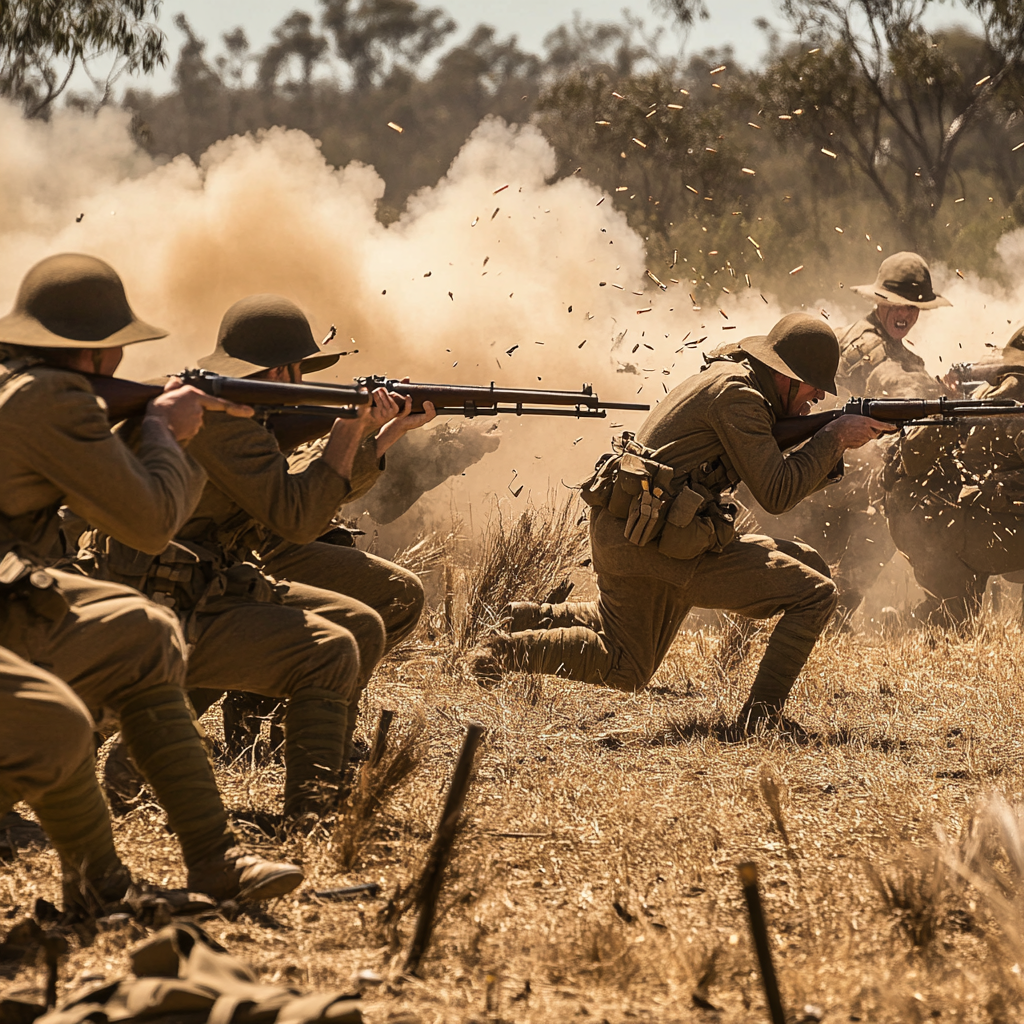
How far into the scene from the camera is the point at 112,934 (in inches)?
119

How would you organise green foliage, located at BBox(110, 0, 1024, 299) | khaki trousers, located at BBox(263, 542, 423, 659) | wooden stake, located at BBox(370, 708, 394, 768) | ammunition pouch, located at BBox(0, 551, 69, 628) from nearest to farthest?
ammunition pouch, located at BBox(0, 551, 69, 628) → wooden stake, located at BBox(370, 708, 394, 768) → khaki trousers, located at BBox(263, 542, 423, 659) → green foliage, located at BBox(110, 0, 1024, 299)

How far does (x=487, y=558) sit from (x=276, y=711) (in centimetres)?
252

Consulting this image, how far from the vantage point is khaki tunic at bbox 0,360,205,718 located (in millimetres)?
3121

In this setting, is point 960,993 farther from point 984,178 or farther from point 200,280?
point 984,178

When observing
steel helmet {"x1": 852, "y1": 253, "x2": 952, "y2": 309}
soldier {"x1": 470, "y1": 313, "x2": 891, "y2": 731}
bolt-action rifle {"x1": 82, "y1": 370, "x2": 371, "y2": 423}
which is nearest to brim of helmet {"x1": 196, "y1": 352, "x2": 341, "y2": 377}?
bolt-action rifle {"x1": 82, "y1": 370, "x2": 371, "y2": 423}

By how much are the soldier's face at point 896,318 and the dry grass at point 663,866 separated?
367 centimetres

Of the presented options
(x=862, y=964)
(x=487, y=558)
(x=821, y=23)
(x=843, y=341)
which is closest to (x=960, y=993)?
(x=862, y=964)

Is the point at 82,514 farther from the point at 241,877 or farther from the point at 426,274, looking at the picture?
the point at 426,274

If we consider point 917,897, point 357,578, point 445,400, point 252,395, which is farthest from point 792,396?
point 917,897

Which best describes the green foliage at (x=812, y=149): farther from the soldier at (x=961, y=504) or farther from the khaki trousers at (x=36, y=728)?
the khaki trousers at (x=36, y=728)

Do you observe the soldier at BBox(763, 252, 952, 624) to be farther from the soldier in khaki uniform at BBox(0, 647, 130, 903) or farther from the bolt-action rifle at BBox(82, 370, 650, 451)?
the soldier in khaki uniform at BBox(0, 647, 130, 903)

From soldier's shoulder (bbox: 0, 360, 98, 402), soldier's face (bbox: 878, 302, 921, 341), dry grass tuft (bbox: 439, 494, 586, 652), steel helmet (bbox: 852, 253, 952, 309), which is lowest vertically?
dry grass tuft (bbox: 439, 494, 586, 652)

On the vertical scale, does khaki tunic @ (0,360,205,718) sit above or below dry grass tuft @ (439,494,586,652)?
above

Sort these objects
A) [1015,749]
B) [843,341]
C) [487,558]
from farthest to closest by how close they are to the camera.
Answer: [843,341] → [487,558] → [1015,749]
